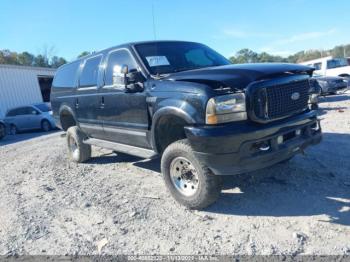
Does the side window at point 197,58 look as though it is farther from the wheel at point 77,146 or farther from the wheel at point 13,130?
the wheel at point 13,130

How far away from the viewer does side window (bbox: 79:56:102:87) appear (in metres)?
5.91

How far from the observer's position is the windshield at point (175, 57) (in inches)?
188


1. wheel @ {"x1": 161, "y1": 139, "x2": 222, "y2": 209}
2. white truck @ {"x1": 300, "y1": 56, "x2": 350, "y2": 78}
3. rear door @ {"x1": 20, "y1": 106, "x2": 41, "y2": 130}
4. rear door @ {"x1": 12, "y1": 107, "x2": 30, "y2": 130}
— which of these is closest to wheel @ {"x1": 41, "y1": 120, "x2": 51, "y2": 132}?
rear door @ {"x1": 20, "y1": 106, "x2": 41, "y2": 130}

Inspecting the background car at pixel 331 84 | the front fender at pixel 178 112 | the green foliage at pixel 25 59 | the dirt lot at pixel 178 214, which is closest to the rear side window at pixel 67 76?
the dirt lot at pixel 178 214

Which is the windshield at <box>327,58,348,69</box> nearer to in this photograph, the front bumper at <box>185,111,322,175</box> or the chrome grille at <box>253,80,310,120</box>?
the chrome grille at <box>253,80,310,120</box>

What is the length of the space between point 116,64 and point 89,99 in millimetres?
1081

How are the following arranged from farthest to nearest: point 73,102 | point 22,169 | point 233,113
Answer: point 22,169 → point 73,102 → point 233,113

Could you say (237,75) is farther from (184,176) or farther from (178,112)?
(184,176)

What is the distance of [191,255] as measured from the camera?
3.14 metres

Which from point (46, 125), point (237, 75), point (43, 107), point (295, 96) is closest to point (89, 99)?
point (237, 75)

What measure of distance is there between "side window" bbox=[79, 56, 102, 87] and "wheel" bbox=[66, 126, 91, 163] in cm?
108

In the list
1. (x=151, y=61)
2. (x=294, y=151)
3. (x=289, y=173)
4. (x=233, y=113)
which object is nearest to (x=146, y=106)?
(x=151, y=61)

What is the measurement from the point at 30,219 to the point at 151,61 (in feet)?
9.05

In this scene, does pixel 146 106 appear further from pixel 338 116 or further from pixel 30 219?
pixel 338 116
